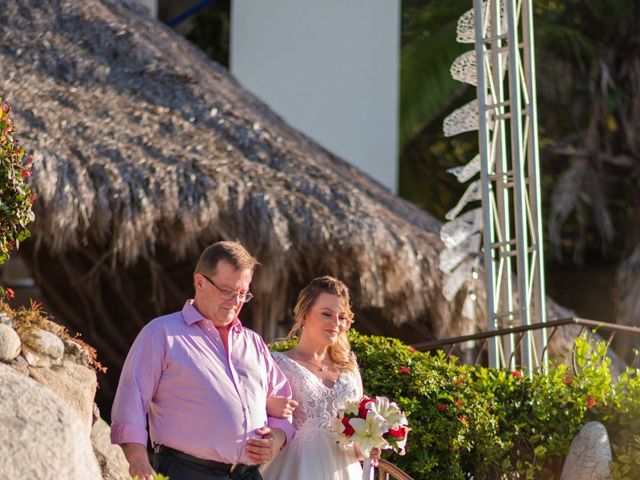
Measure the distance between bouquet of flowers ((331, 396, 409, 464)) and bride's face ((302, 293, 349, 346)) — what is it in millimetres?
272

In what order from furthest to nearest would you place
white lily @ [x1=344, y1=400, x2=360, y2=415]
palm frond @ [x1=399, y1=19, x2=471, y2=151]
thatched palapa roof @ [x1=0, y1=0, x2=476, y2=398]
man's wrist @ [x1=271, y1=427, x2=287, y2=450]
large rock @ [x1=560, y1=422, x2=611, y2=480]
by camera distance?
palm frond @ [x1=399, y1=19, x2=471, y2=151] < thatched palapa roof @ [x1=0, y1=0, x2=476, y2=398] < large rock @ [x1=560, y1=422, x2=611, y2=480] < white lily @ [x1=344, y1=400, x2=360, y2=415] < man's wrist @ [x1=271, y1=427, x2=287, y2=450]

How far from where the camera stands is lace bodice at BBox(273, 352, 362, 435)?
4.41 m

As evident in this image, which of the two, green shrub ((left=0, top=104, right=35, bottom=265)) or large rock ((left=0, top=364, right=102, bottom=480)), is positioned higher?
green shrub ((left=0, top=104, right=35, bottom=265))

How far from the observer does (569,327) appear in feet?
30.9

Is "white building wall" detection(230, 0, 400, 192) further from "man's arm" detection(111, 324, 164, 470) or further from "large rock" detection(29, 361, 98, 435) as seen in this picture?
"man's arm" detection(111, 324, 164, 470)

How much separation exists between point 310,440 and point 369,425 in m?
0.30

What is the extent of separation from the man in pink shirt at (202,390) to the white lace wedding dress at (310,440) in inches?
15.0

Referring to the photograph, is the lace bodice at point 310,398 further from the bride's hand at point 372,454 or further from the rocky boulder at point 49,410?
the rocky boulder at point 49,410

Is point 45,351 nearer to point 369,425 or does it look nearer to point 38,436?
point 38,436

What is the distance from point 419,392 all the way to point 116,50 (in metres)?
4.73

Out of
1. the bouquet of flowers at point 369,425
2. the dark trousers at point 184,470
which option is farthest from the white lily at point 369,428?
the dark trousers at point 184,470

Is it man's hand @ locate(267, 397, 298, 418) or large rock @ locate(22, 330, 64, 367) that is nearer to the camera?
large rock @ locate(22, 330, 64, 367)

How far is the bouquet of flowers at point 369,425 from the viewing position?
4.24 m

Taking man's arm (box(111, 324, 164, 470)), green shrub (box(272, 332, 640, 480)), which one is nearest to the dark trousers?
man's arm (box(111, 324, 164, 470))
